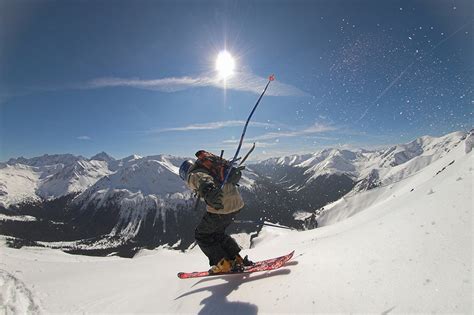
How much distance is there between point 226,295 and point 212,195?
2.19 m

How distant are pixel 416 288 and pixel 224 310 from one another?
10.8 ft

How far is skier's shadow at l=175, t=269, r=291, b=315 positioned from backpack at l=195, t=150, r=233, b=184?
2.39 meters

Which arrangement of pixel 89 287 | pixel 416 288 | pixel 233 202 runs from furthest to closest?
pixel 89 287 → pixel 233 202 → pixel 416 288

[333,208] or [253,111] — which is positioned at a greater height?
[333,208]

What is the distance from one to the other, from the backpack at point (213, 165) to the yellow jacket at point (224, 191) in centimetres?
24

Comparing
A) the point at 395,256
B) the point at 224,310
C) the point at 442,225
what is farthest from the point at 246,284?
the point at 442,225

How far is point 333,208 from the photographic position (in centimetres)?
11100

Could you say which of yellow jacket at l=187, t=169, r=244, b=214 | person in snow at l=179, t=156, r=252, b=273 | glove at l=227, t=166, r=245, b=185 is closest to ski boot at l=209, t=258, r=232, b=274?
person in snow at l=179, t=156, r=252, b=273

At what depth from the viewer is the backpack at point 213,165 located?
22.0 feet

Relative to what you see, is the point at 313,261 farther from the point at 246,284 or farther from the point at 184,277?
the point at 184,277

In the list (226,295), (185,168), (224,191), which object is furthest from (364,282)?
(185,168)

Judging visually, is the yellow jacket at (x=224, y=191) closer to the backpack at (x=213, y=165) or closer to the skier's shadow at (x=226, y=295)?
the backpack at (x=213, y=165)

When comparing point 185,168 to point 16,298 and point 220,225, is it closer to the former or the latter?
point 220,225

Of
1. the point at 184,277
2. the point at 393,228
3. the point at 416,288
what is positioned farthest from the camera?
the point at 184,277
